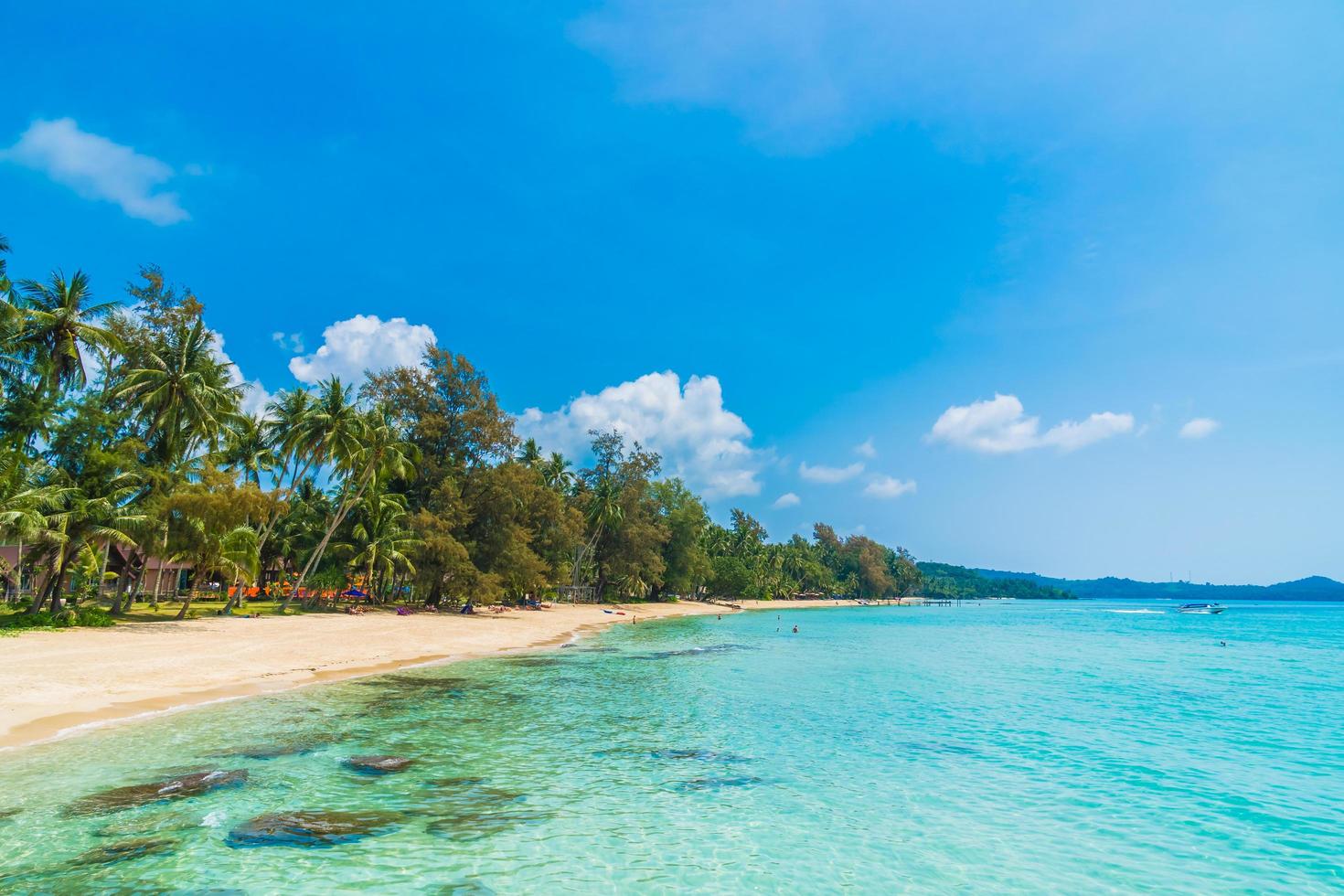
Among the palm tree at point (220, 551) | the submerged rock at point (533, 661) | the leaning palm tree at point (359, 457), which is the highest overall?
the leaning palm tree at point (359, 457)

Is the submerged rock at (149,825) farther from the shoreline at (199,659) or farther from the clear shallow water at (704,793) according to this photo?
the shoreline at (199,659)

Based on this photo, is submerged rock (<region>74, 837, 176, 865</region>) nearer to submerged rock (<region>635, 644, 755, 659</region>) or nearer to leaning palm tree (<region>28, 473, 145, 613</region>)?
leaning palm tree (<region>28, 473, 145, 613</region>)

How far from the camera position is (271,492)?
34.4m

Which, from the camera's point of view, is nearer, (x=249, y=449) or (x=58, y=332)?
(x=58, y=332)

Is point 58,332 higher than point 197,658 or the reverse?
higher

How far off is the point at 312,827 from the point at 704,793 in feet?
19.0

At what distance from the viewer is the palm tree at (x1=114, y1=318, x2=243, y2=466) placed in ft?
95.7

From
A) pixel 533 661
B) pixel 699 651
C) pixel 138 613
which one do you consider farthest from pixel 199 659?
pixel 699 651

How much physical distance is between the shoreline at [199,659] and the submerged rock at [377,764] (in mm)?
5858

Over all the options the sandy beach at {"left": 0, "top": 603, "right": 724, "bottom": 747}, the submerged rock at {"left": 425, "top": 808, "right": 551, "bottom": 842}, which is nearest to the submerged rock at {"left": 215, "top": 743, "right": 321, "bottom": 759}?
the sandy beach at {"left": 0, "top": 603, "right": 724, "bottom": 747}

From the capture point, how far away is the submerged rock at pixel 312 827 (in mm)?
8711

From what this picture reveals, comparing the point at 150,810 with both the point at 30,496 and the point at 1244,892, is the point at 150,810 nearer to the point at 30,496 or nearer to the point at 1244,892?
the point at 1244,892

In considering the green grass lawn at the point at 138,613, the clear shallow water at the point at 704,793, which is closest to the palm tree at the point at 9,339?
the green grass lawn at the point at 138,613

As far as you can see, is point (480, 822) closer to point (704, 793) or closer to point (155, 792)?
point (704, 793)
